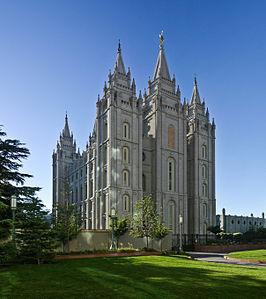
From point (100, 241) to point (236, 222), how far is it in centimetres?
6245

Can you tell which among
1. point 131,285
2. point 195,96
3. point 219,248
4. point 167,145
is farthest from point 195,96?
point 131,285

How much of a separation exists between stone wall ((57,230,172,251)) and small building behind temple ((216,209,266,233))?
159 ft

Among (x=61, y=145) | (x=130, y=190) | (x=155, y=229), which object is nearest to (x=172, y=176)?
(x=130, y=190)

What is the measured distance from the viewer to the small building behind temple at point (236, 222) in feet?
270

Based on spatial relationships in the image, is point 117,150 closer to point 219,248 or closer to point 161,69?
point 161,69

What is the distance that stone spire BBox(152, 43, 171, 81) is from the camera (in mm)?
56812

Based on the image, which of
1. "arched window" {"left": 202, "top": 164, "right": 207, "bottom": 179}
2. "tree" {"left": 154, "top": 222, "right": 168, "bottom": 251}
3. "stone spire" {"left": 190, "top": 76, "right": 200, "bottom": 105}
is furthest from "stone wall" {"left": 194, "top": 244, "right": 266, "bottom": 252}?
"stone spire" {"left": 190, "top": 76, "right": 200, "bottom": 105}

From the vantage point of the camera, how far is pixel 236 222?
283ft

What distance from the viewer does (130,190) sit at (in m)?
47.6

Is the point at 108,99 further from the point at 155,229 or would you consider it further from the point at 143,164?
the point at 155,229

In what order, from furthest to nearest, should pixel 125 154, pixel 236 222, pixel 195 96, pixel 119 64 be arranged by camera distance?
pixel 236 222
pixel 195 96
pixel 119 64
pixel 125 154

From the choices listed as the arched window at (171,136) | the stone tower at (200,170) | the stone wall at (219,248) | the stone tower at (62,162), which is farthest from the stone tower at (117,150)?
the stone tower at (62,162)

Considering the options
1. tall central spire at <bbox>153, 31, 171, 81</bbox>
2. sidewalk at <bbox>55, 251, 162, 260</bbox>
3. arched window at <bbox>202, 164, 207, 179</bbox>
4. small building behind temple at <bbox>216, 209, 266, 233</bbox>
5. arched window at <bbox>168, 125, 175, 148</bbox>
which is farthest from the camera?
small building behind temple at <bbox>216, 209, 266, 233</bbox>

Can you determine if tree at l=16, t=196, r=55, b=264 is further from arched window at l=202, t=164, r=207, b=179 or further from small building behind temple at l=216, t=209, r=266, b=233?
small building behind temple at l=216, t=209, r=266, b=233
